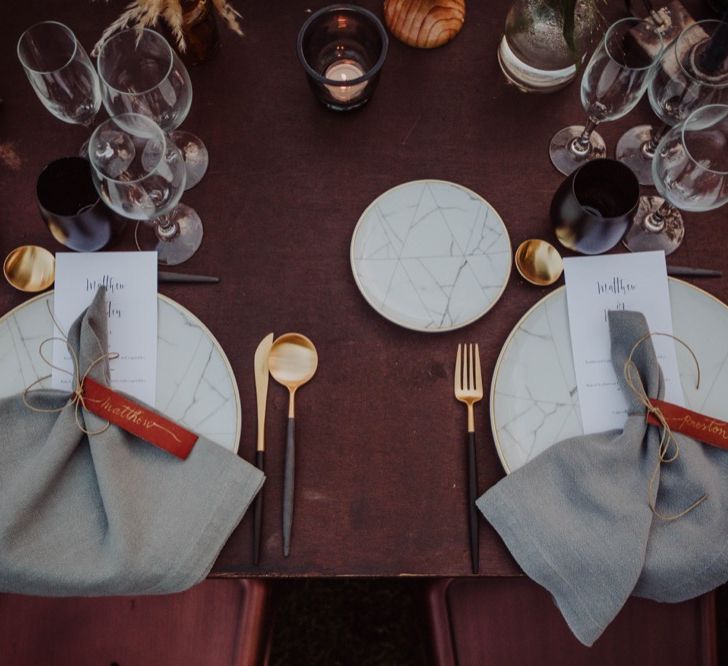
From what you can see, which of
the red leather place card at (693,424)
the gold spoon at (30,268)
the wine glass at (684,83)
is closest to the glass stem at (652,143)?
the wine glass at (684,83)

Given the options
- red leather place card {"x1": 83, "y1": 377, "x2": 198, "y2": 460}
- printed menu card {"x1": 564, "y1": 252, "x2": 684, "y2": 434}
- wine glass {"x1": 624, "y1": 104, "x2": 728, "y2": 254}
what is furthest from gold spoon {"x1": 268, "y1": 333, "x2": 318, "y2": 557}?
wine glass {"x1": 624, "y1": 104, "x2": 728, "y2": 254}

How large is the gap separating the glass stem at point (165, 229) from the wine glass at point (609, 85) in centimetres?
51

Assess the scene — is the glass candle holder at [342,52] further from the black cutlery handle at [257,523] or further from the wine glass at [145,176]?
the black cutlery handle at [257,523]

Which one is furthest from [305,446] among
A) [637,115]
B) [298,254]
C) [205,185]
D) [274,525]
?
[637,115]

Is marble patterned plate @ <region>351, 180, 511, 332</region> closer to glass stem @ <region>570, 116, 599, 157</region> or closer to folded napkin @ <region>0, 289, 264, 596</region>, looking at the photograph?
glass stem @ <region>570, 116, 599, 157</region>

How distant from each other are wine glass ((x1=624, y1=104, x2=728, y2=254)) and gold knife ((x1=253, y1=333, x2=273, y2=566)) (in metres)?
0.49

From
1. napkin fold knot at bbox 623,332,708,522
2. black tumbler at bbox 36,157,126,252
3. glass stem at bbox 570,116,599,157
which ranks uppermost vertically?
glass stem at bbox 570,116,599,157

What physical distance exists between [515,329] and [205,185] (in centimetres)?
44

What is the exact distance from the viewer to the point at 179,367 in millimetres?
767

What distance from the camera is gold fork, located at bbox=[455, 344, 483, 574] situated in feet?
2.43

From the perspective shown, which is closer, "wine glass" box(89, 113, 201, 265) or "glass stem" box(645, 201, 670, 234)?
"wine glass" box(89, 113, 201, 265)

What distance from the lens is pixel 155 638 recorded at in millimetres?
975

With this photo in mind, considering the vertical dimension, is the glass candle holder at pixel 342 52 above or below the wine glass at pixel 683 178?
above

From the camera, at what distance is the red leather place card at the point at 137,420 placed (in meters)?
0.72
